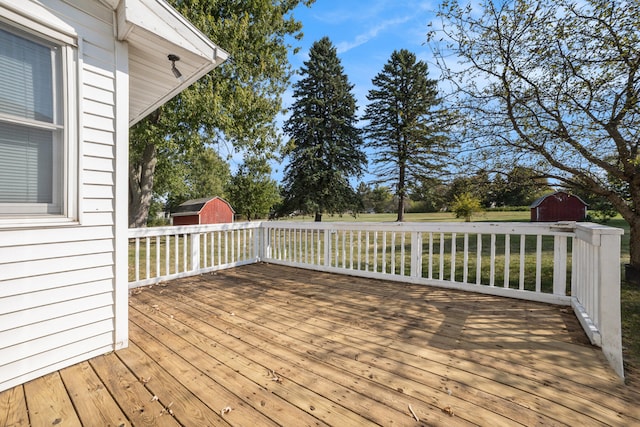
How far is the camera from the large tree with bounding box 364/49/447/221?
1786 cm

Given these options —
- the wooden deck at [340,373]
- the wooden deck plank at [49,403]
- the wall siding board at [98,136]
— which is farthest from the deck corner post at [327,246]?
the wooden deck plank at [49,403]

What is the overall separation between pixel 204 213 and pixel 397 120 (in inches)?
526

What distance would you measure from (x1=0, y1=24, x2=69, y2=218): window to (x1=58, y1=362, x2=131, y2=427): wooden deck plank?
1.06 meters

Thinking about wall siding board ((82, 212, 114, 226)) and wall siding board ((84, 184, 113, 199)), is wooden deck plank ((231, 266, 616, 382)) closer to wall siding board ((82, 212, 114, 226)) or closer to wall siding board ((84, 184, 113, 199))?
wall siding board ((82, 212, 114, 226))

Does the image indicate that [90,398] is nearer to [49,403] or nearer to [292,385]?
[49,403]

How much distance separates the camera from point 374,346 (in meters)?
2.19

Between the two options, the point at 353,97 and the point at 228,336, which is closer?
the point at 228,336

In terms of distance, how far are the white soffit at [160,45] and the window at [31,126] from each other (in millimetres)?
491

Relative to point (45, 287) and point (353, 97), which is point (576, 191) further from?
point (353, 97)

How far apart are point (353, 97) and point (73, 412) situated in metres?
18.9

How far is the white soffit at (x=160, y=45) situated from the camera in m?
2.04

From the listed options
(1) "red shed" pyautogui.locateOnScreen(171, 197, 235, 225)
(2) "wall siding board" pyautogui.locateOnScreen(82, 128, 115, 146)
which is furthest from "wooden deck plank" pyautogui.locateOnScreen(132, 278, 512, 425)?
(1) "red shed" pyautogui.locateOnScreen(171, 197, 235, 225)

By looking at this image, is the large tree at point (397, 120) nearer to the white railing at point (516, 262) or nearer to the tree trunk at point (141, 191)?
the white railing at point (516, 262)

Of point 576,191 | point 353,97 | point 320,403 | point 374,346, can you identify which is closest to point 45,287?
point 320,403
